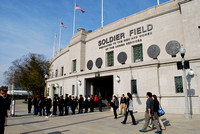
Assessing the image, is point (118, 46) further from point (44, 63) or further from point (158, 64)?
point (44, 63)

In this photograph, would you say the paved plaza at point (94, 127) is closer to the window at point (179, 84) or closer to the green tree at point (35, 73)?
the window at point (179, 84)

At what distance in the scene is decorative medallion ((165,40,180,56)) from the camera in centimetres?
1464

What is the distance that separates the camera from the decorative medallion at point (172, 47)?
14644 millimetres

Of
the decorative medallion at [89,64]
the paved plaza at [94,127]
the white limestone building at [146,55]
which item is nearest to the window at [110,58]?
the white limestone building at [146,55]

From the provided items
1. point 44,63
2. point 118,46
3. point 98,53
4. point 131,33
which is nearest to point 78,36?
point 98,53

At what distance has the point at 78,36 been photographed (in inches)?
961

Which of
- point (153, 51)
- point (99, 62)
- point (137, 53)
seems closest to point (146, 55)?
point (153, 51)

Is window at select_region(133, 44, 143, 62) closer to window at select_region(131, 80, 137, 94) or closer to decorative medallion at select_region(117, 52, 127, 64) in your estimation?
decorative medallion at select_region(117, 52, 127, 64)

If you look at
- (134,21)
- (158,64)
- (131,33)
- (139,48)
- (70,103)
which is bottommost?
(70,103)

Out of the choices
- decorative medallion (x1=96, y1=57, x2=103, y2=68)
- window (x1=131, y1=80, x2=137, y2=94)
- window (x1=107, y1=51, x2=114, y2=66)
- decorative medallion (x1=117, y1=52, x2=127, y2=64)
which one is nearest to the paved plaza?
window (x1=131, y1=80, x2=137, y2=94)

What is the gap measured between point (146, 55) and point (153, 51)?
874 mm

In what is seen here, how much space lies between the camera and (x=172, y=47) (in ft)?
49.1

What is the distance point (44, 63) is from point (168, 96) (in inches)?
1042

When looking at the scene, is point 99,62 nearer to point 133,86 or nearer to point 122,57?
point 122,57
